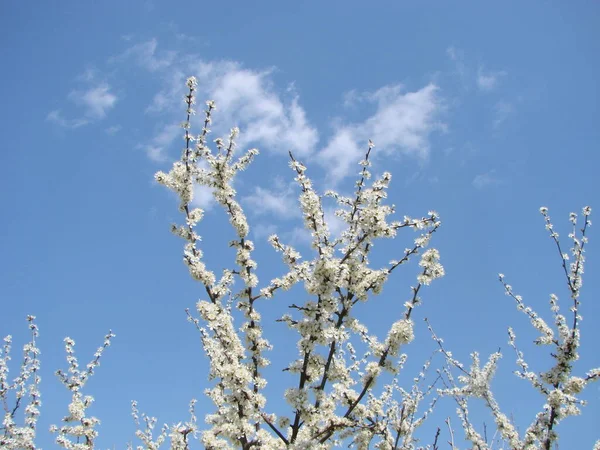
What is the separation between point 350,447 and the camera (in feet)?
25.3

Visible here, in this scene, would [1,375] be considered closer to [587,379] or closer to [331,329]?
[331,329]

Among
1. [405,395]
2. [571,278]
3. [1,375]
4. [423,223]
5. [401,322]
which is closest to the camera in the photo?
[401,322]

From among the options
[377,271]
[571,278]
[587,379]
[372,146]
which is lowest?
[587,379]

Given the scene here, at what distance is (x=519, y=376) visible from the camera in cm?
842

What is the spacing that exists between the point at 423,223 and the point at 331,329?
227 centimetres

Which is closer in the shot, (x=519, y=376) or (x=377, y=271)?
(x=377, y=271)

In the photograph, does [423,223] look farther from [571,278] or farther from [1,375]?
[1,375]

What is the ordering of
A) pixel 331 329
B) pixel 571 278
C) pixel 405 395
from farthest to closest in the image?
pixel 405 395, pixel 571 278, pixel 331 329

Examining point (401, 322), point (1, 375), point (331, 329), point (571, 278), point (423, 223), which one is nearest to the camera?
point (331, 329)

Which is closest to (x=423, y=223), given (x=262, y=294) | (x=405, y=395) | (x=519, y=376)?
(x=262, y=294)

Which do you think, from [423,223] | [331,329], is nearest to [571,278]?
[423,223]

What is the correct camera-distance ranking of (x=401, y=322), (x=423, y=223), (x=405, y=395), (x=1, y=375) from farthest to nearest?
(x=1, y=375) → (x=405, y=395) → (x=423, y=223) → (x=401, y=322)

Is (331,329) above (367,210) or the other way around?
the other way around

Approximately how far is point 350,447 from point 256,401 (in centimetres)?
221
